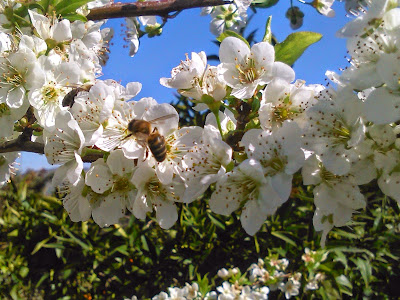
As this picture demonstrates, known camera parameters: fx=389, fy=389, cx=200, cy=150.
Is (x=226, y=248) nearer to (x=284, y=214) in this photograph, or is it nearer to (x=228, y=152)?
(x=284, y=214)

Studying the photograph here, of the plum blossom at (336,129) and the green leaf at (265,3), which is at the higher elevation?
the plum blossom at (336,129)

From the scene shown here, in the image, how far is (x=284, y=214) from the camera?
304 cm

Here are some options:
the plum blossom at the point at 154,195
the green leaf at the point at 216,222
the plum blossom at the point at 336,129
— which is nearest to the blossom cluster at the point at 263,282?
the green leaf at the point at 216,222

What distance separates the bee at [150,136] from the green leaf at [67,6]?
1.98 feet

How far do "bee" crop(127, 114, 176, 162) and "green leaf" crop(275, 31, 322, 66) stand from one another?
28cm

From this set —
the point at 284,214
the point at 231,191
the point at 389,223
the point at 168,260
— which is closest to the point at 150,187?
the point at 231,191

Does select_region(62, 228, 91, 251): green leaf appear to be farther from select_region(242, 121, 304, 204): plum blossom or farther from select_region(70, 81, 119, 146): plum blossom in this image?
select_region(242, 121, 304, 204): plum blossom

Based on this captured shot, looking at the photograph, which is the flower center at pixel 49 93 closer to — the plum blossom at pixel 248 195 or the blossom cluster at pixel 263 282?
the plum blossom at pixel 248 195

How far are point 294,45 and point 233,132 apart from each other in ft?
0.77

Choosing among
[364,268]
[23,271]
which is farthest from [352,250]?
[23,271]

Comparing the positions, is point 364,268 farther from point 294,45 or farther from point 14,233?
point 14,233

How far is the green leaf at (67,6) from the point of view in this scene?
1.23 metres

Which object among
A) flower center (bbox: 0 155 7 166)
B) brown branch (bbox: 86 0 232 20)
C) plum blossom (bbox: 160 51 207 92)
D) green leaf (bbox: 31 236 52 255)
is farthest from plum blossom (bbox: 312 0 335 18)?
green leaf (bbox: 31 236 52 255)

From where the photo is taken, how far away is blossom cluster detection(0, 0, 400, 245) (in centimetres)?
70
